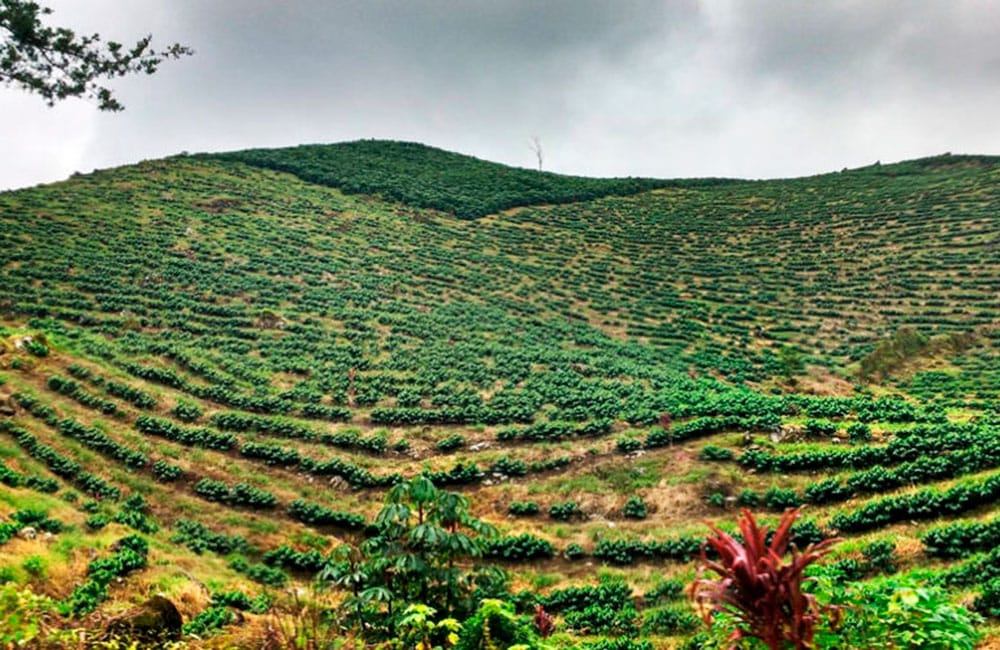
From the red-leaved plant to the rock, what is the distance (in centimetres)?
497

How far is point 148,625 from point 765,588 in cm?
563

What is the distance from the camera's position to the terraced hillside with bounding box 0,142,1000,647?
41.2ft

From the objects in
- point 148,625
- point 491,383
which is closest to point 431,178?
point 491,383

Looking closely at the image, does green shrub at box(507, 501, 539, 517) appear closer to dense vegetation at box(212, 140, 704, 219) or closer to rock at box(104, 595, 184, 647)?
rock at box(104, 595, 184, 647)

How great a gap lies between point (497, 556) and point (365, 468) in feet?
18.6

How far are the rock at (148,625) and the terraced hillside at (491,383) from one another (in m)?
1.35

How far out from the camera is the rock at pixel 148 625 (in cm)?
520

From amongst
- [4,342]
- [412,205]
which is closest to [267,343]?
[4,342]

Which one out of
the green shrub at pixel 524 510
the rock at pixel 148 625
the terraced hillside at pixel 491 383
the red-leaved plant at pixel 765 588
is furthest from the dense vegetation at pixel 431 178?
the red-leaved plant at pixel 765 588

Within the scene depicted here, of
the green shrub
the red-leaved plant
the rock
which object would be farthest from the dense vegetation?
the red-leaved plant

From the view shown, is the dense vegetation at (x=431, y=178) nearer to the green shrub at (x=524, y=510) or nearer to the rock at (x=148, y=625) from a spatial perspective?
the green shrub at (x=524, y=510)

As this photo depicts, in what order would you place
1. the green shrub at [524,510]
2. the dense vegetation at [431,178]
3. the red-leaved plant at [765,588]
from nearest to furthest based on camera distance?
the red-leaved plant at [765,588], the green shrub at [524,510], the dense vegetation at [431,178]

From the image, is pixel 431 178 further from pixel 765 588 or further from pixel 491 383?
pixel 765 588

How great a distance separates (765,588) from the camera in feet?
10.5
